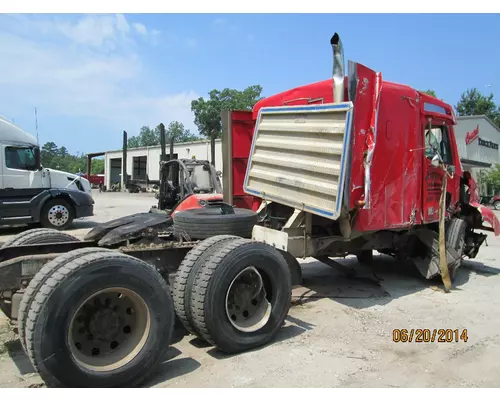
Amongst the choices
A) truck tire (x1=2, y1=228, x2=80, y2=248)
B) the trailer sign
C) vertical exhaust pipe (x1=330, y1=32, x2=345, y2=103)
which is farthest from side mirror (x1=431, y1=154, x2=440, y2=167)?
the trailer sign

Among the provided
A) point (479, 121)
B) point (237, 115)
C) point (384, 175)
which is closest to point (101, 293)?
point (384, 175)

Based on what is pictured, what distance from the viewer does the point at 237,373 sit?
3.65 metres

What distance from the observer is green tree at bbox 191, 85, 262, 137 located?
57969 millimetres

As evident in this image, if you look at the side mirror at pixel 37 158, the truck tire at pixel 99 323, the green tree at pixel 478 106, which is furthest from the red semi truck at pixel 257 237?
the green tree at pixel 478 106

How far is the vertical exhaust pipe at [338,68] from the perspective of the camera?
17.2 feet

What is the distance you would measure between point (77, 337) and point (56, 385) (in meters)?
0.38

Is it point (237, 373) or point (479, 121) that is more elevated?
point (479, 121)

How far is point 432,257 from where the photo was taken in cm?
674

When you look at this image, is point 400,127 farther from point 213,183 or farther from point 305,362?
point 213,183

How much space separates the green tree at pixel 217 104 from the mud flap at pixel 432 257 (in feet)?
168

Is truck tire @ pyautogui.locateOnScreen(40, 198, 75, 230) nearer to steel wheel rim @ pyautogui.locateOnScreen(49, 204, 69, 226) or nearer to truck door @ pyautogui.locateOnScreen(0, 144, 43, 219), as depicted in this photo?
steel wheel rim @ pyautogui.locateOnScreen(49, 204, 69, 226)

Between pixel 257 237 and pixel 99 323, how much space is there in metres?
2.82

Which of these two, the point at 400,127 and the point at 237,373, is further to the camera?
the point at 400,127

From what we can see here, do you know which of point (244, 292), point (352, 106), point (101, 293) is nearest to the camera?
point (101, 293)
